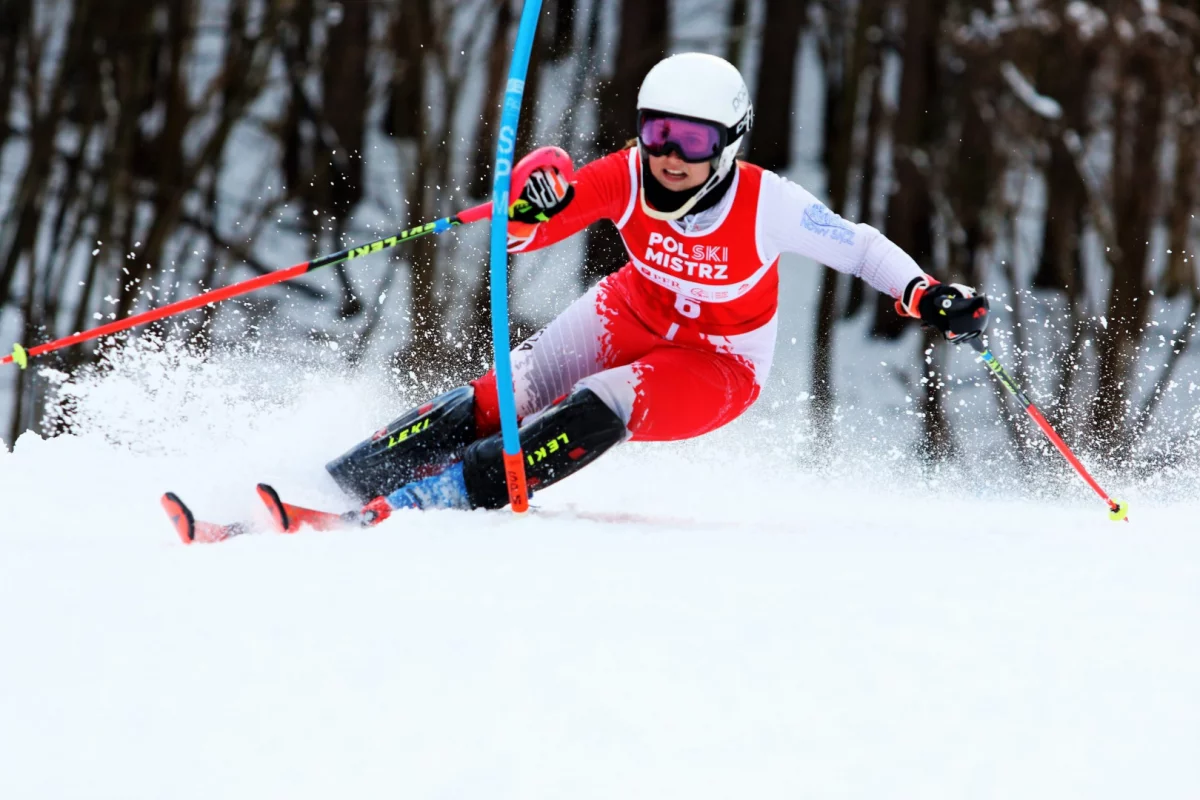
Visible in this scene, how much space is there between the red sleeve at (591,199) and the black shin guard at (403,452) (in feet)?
1.93

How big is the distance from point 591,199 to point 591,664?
1.88 m

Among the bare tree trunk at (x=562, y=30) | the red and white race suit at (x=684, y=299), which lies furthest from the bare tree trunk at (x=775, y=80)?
the red and white race suit at (x=684, y=299)

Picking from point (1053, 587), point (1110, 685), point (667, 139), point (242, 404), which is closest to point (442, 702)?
point (1110, 685)

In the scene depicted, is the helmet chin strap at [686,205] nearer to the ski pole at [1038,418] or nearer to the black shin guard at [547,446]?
the black shin guard at [547,446]

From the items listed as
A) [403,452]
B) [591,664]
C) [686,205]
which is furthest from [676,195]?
[591,664]

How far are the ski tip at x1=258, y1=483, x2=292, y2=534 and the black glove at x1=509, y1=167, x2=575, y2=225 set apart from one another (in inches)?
43.6

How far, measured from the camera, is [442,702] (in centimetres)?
215

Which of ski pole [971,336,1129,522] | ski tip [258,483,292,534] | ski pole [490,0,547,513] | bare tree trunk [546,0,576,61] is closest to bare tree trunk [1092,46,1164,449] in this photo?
bare tree trunk [546,0,576,61]

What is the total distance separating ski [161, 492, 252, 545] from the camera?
311 centimetres

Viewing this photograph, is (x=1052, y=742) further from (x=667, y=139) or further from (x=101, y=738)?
(x=667, y=139)

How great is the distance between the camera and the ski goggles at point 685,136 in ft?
11.6

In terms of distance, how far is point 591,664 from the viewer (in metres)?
2.24

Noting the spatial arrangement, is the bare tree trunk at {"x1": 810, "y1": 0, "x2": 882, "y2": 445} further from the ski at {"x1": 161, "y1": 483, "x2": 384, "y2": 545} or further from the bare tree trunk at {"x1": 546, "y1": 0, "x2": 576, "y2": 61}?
the ski at {"x1": 161, "y1": 483, "x2": 384, "y2": 545}

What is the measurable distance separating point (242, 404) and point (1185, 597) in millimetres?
3408
